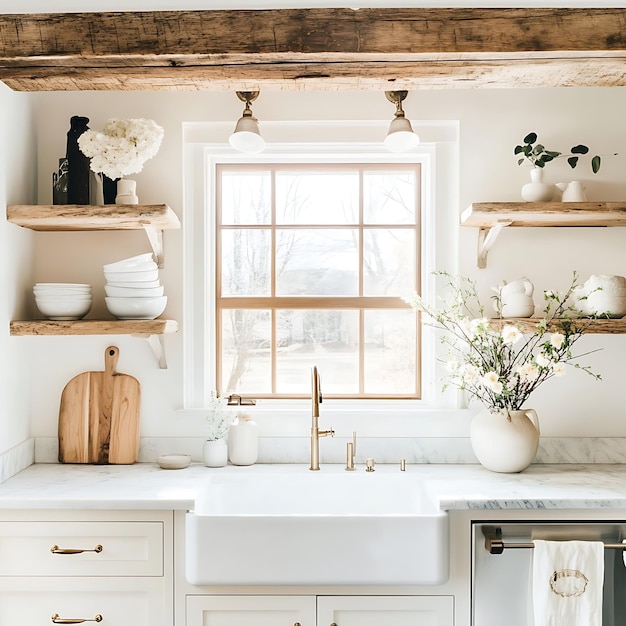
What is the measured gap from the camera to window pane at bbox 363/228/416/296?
8.95ft

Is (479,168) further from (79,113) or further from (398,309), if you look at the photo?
(79,113)

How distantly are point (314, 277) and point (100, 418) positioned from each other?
101 cm

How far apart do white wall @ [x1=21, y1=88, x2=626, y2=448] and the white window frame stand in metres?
0.04

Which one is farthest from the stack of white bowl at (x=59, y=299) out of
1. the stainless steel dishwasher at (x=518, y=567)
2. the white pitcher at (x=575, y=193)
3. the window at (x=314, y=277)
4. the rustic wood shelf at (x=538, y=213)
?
the white pitcher at (x=575, y=193)

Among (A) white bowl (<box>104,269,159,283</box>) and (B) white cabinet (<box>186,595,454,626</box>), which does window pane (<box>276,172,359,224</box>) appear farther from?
(B) white cabinet (<box>186,595,454,626</box>)

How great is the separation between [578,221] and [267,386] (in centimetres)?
137

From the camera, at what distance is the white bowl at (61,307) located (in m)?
2.35

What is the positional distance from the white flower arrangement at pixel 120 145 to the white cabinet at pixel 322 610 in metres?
A: 1.43

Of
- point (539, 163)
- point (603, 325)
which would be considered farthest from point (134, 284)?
point (603, 325)

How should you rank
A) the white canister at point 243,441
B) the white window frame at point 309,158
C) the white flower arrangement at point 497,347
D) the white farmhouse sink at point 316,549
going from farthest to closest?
the white window frame at point 309,158 → the white canister at point 243,441 → the white flower arrangement at point 497,347 → the white farmhouse sink at point 316,549

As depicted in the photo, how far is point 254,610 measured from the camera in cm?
194

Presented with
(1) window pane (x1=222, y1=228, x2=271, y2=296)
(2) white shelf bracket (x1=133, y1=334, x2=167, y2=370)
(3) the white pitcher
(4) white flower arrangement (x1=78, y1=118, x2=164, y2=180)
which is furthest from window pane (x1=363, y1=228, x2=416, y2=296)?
(4) white flower arrangement (x1=78, y1=118, x2=164, y2=180)

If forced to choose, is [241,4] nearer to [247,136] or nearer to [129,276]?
[247,136]

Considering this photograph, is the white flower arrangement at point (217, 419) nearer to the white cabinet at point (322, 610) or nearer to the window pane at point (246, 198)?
the white cabinet at point (322, 610)
